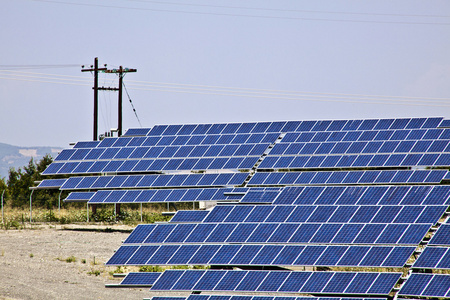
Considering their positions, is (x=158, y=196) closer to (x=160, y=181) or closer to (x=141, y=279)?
(x=160, y=181)

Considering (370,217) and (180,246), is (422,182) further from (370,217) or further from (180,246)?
(180,246)

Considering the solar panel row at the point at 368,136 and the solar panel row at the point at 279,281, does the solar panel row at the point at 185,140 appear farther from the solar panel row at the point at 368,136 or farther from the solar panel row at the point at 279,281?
the solar panel row at the point at 279,281

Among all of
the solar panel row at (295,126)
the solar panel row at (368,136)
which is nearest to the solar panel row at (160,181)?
the solar panel row at (368,136)

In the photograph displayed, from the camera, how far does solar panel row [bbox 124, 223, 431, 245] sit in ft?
93.7

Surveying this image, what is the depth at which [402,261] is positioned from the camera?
27.1 m

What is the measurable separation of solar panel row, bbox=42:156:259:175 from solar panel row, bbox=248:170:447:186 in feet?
11.0

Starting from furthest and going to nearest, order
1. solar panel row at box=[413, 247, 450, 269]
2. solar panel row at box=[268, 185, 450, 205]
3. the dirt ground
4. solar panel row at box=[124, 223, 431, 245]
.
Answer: the dirt ground, solar panel row at box=[268, 185, 450, 205], solar panel row at box=[124, 223, 431, 245], solar panel row at box=[413, 247, 450, 269]

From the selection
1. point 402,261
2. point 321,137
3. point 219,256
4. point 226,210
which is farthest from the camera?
point 321,137

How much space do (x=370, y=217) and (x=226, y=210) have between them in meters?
6.05

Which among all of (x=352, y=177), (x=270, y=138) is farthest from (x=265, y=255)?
(x=270, y=138)

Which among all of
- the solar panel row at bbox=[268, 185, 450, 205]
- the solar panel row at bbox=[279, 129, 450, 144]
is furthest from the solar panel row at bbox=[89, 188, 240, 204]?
the solar panel row at bbox=[279, 129, 450, 144]

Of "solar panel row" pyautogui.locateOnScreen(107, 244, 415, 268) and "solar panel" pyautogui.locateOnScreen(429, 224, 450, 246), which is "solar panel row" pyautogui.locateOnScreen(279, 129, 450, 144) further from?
"solar panel row" pyautogui.locateOnScreen(107, 244, 415, 268)

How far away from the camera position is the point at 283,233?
2991cm

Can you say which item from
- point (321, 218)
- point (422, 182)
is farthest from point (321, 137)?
point (321, 218)
